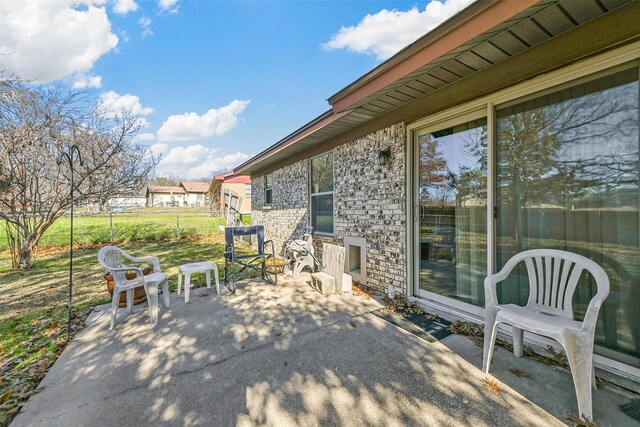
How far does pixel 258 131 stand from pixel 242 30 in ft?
32.2

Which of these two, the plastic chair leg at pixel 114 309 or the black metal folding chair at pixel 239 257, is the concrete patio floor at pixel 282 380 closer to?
the plastic chair leg at pixel 114 309

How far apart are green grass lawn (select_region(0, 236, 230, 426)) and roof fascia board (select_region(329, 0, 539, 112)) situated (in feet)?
13.3

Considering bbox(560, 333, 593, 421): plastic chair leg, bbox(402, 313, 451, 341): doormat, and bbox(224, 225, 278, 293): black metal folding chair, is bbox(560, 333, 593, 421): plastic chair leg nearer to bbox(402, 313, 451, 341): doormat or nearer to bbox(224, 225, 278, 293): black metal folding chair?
bbox(402, 313, 451, 341): doormat

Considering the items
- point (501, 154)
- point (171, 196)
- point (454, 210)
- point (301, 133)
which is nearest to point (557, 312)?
point (454, 210)

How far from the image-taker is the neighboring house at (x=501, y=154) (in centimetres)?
207

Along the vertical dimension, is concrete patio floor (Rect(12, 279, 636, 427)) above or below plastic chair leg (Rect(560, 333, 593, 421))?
below

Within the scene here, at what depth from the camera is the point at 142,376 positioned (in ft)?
7.37

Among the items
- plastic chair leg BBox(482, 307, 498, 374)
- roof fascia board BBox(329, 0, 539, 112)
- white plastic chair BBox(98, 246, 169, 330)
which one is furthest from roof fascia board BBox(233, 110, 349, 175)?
white plastic chair BBox(98, 246, 169, 330)

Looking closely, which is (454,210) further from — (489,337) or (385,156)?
(489,337)

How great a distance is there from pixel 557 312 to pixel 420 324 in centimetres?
130

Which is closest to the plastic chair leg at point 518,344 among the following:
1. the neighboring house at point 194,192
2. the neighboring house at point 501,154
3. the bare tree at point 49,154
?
the neighboring house at point 501,154

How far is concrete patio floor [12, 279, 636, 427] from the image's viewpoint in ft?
5.84

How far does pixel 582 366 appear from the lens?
1.73 m

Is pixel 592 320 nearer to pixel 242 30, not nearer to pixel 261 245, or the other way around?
pixel 261 245
